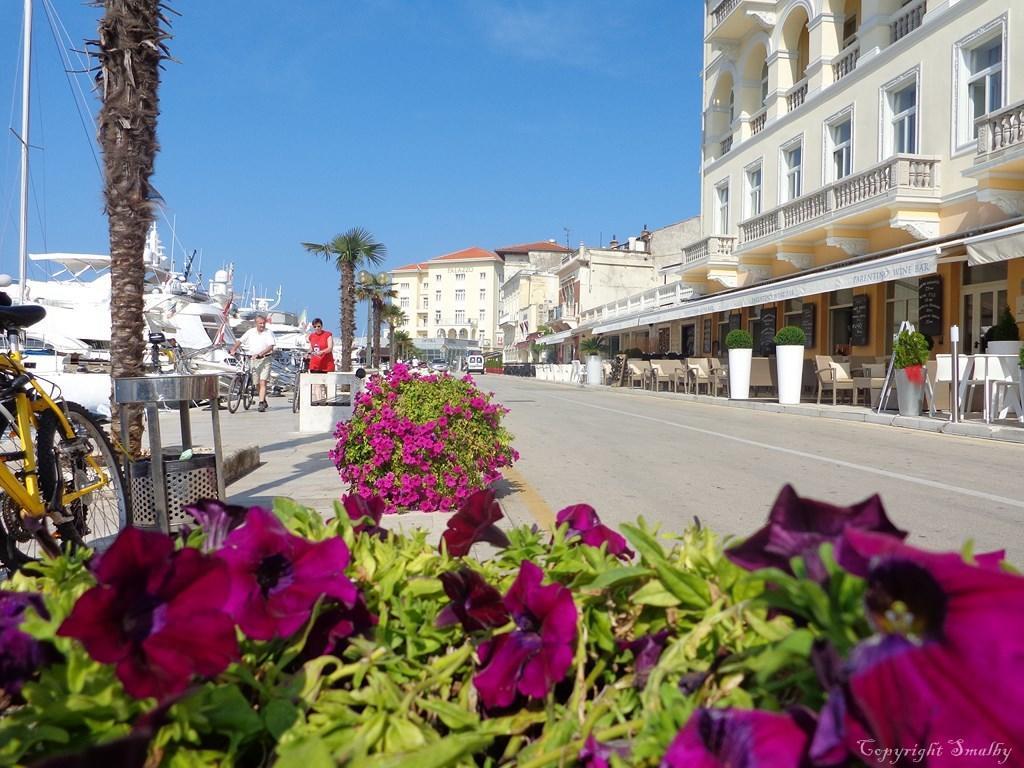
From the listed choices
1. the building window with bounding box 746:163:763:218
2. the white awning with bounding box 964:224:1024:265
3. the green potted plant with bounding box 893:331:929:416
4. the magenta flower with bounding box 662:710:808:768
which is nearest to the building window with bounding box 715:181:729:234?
the building window with bounding box 746:163:763:218

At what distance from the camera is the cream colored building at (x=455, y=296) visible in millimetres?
121500

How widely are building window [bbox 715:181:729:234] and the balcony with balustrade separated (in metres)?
4.73

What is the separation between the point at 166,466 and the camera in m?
4.37

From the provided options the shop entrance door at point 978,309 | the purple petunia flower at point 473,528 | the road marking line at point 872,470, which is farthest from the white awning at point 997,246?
the purple petunia flower at point 473,528

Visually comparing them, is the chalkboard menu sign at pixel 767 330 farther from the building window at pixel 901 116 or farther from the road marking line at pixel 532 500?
the road marking line at pixel 532 500

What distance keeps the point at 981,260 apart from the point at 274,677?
1470cm

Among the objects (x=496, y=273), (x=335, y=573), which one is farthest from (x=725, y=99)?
(x=496, y=273)

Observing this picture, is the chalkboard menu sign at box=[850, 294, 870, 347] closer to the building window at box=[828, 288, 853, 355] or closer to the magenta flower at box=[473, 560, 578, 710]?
the building window at box=[828, 288, 853, 355]

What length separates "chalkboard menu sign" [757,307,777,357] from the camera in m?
25.3

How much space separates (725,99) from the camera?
29406mm

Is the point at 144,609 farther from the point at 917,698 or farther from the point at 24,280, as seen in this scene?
the point at 24,280

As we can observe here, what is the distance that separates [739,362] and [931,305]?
14.8 ft

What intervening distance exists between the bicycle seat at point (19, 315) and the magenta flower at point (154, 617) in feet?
10.5

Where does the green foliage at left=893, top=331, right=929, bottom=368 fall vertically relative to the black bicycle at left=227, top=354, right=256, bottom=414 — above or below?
above
